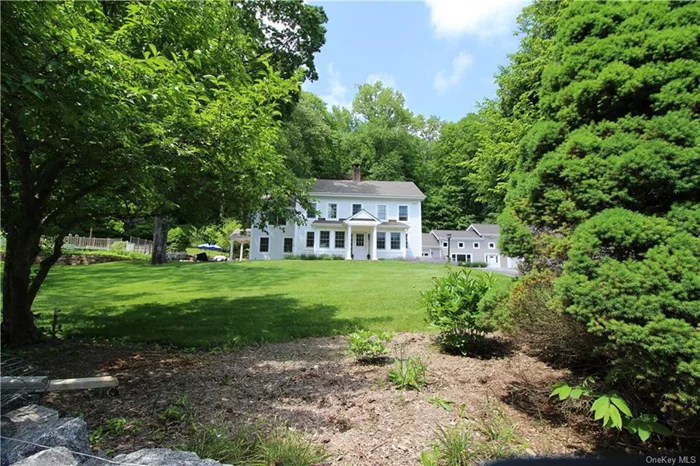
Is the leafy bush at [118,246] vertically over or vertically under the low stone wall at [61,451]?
over

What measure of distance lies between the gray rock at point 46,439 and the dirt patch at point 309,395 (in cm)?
33

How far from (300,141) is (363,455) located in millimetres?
26100

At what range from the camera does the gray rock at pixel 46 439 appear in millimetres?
2121

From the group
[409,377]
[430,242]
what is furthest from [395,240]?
[409,377]

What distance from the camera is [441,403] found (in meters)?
3.24

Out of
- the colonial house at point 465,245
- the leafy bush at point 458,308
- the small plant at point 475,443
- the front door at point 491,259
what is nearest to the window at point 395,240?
A: the colonial house at point 465,245

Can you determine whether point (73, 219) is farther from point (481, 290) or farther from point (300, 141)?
point (300, 141)

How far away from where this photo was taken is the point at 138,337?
253 inches

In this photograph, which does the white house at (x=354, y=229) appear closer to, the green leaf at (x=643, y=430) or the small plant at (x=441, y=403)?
the small plant at (x=441, y=403)

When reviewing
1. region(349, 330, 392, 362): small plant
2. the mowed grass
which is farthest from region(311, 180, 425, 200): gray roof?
region(349, 330, 392, 362): small plant

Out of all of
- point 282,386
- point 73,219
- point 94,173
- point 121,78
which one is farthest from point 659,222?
point 73,219

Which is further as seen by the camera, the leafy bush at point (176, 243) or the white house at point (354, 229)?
the leafy bush at point (176, 243)

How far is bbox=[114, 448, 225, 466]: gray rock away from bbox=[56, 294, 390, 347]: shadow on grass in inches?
150

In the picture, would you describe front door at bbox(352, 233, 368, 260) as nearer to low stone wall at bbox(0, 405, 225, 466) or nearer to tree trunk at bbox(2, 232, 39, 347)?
tree trunk at bbox(2, 232, 39, 347)
